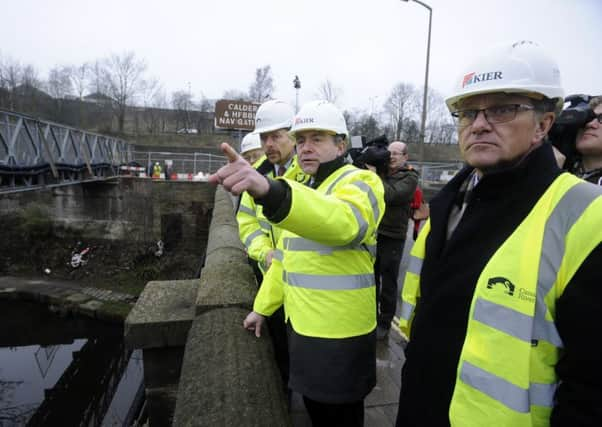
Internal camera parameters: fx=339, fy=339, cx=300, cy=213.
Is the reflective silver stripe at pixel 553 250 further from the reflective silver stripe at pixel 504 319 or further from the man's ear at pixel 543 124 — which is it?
the man's ear at pixel 543 124

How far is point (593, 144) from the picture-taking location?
1801mm

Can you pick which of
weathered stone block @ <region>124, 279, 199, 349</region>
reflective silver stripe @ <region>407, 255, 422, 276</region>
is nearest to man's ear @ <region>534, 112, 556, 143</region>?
reflective silver stripe @ <region>407, 255, 422, 276</region>

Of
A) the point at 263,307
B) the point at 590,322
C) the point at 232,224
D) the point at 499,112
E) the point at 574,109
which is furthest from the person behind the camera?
the point at 232,224

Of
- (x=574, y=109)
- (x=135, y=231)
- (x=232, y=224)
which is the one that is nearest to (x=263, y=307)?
(x=574, y=109)

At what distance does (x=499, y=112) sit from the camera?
1072mm

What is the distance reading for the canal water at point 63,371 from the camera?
8.16m

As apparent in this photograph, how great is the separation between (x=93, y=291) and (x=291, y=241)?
15.5 meters

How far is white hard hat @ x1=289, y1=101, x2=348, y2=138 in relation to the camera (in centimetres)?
180

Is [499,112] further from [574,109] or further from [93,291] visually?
[93,291]

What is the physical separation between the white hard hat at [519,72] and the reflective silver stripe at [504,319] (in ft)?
2.11

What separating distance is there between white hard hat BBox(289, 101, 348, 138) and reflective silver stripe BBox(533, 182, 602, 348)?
46.1 inches

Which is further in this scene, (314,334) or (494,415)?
(314,334)

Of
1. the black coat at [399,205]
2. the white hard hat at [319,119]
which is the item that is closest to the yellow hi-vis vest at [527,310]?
the white hard hat at [319,119]

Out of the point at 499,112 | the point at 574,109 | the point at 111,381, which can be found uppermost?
the point at 574,109
